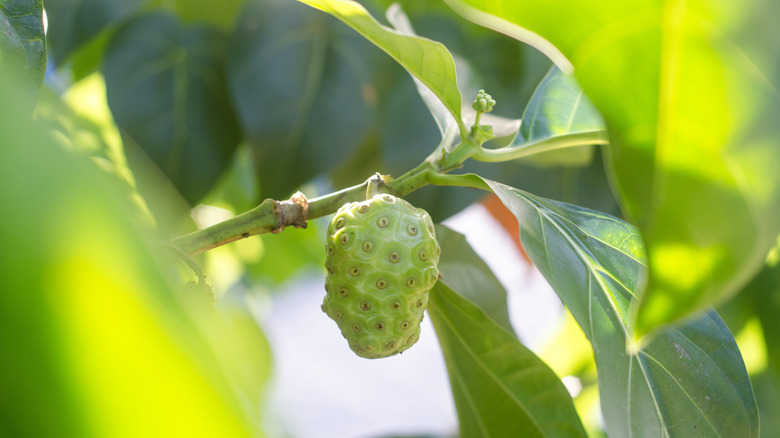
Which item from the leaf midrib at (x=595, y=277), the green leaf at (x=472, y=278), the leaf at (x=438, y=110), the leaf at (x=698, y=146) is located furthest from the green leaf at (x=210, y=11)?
the leaf at (x=698, y=146)

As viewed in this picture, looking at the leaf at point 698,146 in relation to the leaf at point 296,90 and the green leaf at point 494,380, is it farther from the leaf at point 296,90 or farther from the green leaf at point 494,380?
the leaf at point 296,90

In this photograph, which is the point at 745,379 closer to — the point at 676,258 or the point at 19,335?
the point at 676,258

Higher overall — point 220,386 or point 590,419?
point 220,386

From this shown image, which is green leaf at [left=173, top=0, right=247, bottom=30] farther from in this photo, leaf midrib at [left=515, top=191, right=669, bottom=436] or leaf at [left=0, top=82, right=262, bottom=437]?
leaf at [left=0, top=82, right=262, bottom=437]

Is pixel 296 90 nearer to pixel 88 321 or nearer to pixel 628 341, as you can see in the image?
pixel 628 341

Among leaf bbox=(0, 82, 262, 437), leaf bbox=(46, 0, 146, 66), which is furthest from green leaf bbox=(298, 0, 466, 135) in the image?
leaf bbox=(46, 0, 146, 66)

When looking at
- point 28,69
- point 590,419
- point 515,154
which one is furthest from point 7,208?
point 590,419

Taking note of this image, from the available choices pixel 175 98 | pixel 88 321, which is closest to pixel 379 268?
pixel 88 321
